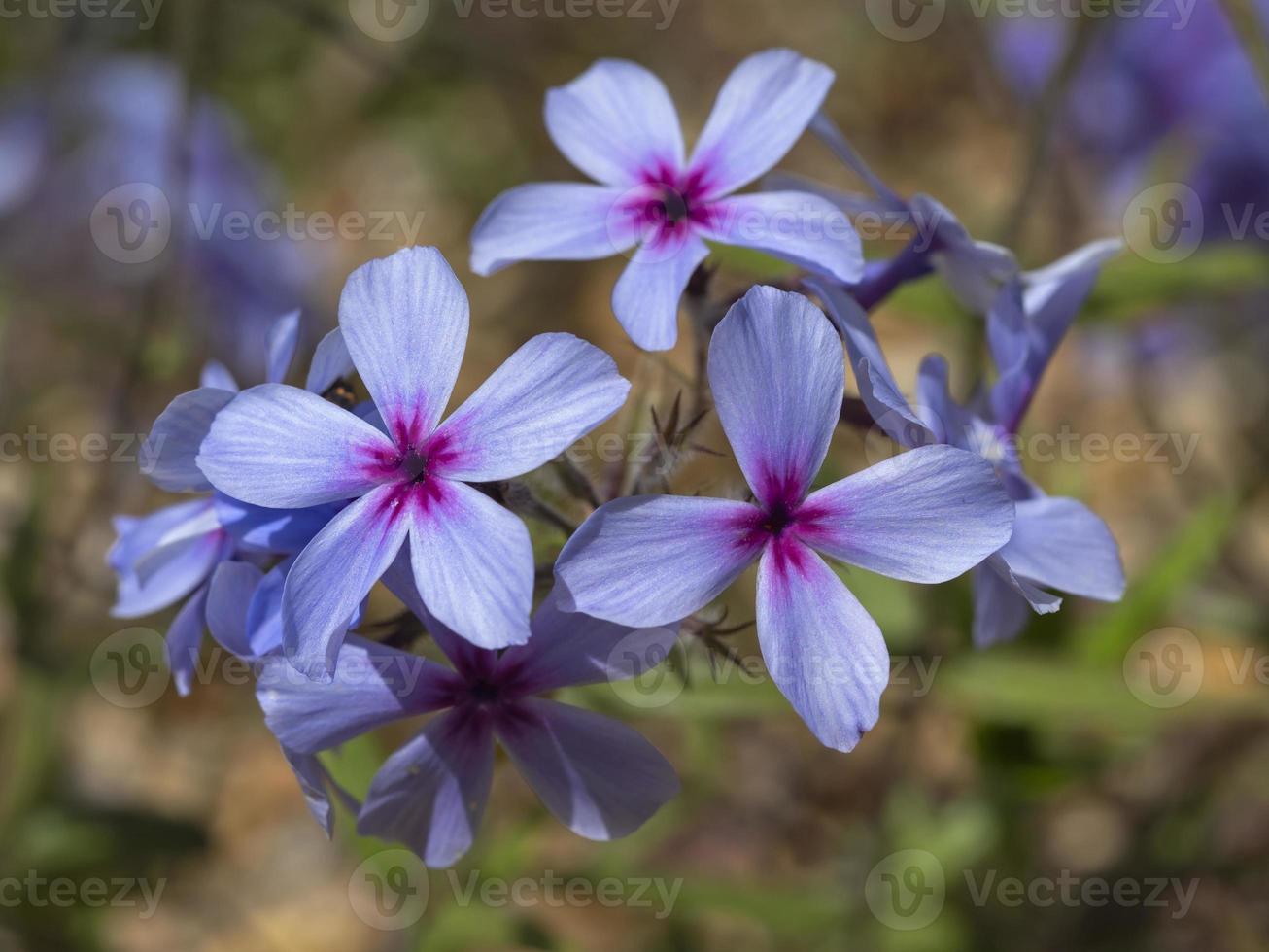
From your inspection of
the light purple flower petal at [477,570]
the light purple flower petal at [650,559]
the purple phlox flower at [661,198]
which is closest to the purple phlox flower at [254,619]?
the light purple flower petal at [477,570]

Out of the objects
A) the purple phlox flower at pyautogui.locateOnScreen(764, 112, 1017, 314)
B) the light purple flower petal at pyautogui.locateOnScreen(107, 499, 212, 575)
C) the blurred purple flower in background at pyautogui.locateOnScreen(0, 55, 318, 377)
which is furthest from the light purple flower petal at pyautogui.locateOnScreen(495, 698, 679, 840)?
the blurred purple flower in background at pyautogui.locateOnScreen(0, 55, 318, 377)

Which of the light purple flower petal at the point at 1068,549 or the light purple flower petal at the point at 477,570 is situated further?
the light purple flower petal at the point at 1068,549

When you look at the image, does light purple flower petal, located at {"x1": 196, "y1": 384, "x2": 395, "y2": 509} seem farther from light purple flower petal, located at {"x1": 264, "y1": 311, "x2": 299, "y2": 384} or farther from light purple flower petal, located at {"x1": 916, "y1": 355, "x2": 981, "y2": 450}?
light purple flower petal, located at {"x1": 916, "y1": 355, "x2": 981, "y2": 450}

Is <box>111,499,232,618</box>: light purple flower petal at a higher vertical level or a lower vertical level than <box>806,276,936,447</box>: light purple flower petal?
lower

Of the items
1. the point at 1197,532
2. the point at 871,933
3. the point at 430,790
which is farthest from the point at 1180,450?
the point at 430,790

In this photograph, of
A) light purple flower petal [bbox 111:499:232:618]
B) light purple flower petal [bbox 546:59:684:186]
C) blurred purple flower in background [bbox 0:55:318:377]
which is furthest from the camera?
blurred purple flower in background [bbox 0:55:318:377]

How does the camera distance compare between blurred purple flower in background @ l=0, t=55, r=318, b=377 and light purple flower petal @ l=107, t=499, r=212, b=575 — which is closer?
light purple flower petal @ l=107, t=499, r=212, b=575

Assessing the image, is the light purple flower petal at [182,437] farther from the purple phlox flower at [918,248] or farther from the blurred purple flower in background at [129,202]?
the blurred purple flower in background at [129,202]

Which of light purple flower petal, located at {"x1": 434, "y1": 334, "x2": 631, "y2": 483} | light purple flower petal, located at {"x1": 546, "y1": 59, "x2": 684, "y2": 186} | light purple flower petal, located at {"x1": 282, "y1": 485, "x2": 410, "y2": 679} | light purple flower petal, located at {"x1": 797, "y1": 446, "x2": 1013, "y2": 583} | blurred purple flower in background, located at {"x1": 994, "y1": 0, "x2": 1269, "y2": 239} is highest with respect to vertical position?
blurred purple flower in background, located at {"x1": 994, "y1": 0, "x2": 1269, "y2": 239}
